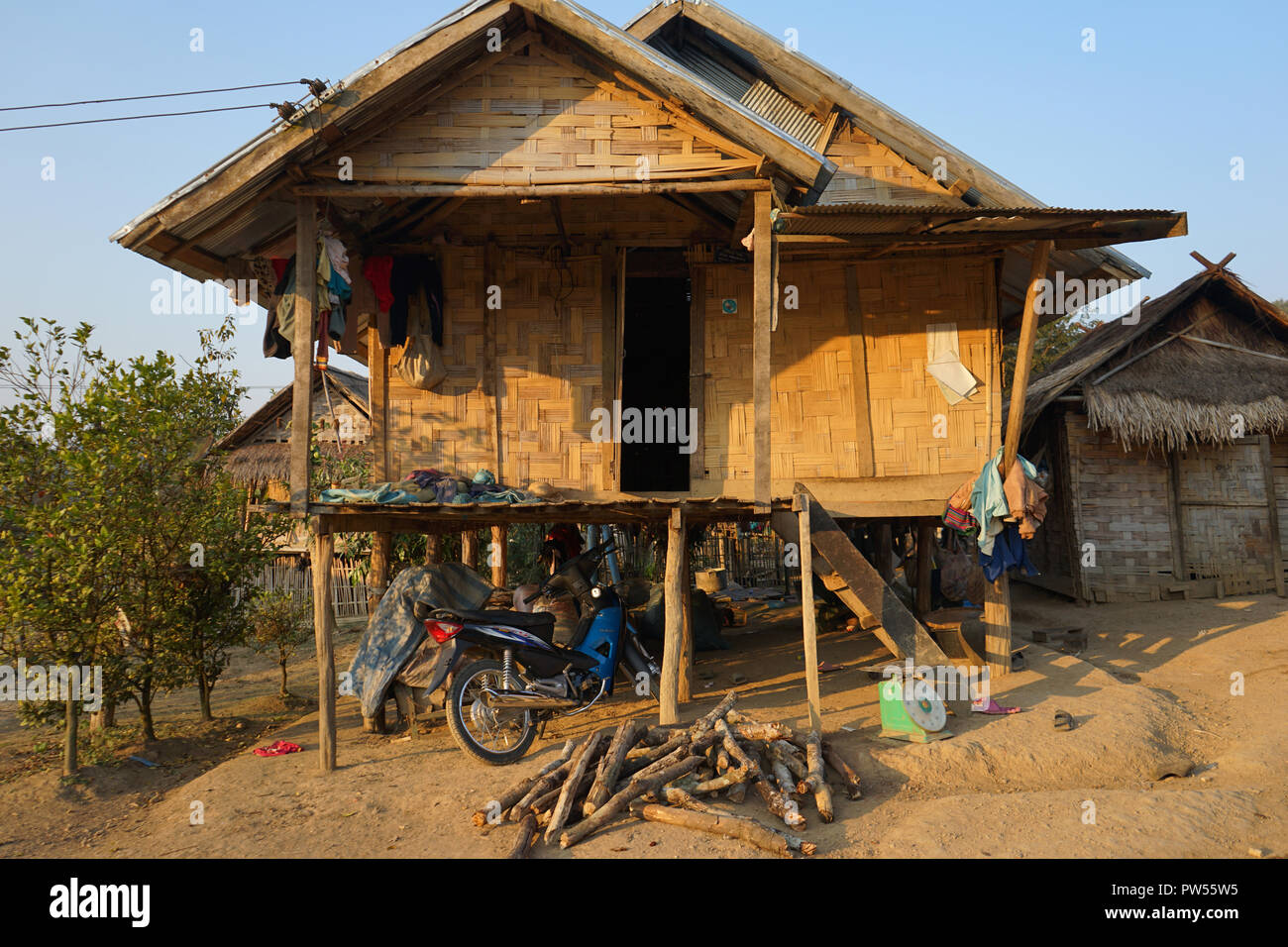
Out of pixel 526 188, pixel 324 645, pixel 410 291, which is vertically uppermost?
pixel 526 188

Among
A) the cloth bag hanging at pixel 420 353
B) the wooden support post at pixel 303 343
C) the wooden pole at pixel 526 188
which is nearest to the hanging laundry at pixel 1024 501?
the wooden pole at pixel 526 188

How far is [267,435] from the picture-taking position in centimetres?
1698

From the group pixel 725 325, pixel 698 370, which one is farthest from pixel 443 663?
pixel 725 325

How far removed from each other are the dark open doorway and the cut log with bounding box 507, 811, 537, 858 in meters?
6.01

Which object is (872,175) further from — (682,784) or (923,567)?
(682,784)

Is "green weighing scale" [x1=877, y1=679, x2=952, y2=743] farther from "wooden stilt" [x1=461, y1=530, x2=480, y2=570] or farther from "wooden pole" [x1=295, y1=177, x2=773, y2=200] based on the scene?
"wooden stilt" [x1=461, y1=530, x2=480, y2=570]

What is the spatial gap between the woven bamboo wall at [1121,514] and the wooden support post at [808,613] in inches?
263

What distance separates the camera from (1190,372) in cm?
1151

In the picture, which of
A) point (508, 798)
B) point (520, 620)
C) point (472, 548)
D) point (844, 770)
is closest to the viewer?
point (508, 798)

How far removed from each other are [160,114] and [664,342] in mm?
6341

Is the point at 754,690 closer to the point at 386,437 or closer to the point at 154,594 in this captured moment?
the point at 386,437

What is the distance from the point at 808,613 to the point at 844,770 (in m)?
1.32

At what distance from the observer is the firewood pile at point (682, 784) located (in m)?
4.79

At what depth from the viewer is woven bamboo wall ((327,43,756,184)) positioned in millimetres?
6297
